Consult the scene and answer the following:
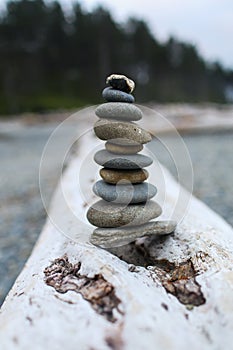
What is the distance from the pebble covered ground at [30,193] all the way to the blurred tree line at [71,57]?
21.6 m

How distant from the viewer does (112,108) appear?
2186 mm

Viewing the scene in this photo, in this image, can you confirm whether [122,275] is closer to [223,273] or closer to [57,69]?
[223,273]

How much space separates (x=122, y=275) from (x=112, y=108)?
1.01 m

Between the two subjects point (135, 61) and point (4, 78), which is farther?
point (135, 61)

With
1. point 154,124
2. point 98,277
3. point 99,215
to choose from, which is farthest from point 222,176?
point 154,124

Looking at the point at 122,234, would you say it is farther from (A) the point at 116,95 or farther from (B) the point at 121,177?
(A) the point at 116,95

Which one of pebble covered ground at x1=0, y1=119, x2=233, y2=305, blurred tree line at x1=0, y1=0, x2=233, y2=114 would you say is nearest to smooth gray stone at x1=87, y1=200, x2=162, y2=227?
pebble covered ground at x1=0, y1=119, x2=233, y2=305

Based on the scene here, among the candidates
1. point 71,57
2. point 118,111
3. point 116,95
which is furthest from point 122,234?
point 71,57

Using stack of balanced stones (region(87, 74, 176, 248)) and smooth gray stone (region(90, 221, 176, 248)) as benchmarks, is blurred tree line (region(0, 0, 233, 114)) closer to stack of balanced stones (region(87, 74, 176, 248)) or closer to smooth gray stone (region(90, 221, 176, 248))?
stack of balanced stones (region(87, 74, 176, 248))

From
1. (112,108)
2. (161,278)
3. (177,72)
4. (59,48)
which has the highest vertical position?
(112,108)

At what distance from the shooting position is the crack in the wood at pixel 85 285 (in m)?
1.54

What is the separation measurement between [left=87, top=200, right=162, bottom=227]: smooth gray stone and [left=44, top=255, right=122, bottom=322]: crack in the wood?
336 millimetres

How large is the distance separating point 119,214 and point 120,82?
83 centimetres

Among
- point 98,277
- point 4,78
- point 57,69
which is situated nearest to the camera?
point 98,277
